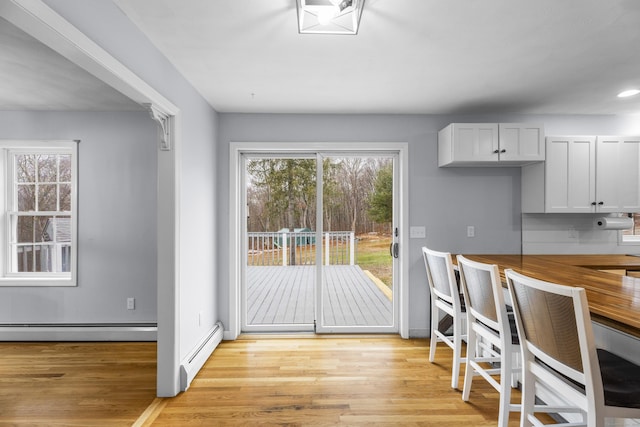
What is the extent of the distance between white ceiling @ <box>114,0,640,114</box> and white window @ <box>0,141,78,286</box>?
6.47ft

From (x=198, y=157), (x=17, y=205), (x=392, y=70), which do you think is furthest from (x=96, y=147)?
(x=392, y=70)

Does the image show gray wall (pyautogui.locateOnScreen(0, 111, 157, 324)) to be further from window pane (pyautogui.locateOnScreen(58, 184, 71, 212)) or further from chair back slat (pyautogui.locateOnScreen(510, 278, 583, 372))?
chair back slat (pyautogui.locateOnScreen(510, 278, 583, 372))

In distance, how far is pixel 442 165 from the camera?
3633 mm

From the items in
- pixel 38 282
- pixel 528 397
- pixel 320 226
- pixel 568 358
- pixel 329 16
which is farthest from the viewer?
pixel 320 226

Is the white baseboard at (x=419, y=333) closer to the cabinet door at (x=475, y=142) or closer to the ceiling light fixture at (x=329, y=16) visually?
the cabinet door at (x=475, y=142)

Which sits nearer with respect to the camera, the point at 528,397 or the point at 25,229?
the point at 528,397

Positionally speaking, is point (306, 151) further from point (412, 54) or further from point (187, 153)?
point (412, 54)

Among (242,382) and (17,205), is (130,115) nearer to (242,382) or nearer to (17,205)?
(17,205)

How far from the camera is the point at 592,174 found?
11.1 ft

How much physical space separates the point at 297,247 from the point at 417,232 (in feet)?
4.32

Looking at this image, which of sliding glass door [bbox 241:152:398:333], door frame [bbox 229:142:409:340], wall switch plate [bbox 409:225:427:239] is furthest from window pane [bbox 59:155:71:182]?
wall switch plate [bbox 409:225:427:239]

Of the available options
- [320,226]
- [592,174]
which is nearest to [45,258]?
[320,226]

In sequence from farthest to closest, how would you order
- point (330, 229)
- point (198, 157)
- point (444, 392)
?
1. point (330, 229)
2. point (198, 157)
3. point (444, 392)

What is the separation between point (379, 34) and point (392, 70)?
55 centimetres
